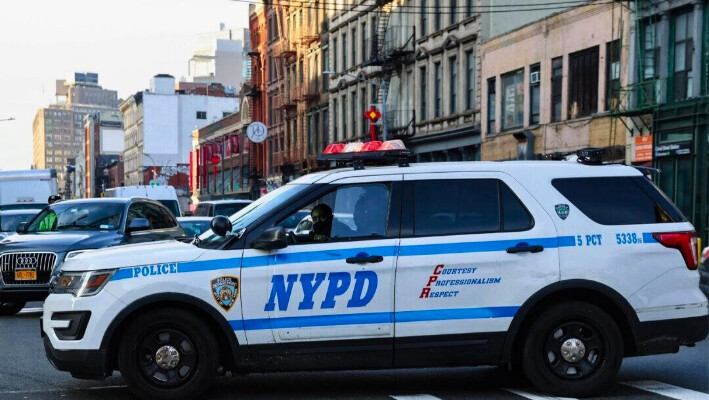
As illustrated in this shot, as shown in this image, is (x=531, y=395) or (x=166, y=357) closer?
(x=166, y=357)

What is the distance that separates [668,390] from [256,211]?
3.73m

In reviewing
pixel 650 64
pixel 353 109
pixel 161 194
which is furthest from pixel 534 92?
pixel 353 109

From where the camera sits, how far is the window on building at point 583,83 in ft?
99.0

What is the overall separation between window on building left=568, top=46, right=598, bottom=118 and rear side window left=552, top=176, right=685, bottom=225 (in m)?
22.3

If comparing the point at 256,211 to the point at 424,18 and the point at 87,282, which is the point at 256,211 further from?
the point at 424,18

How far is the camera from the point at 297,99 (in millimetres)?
63375

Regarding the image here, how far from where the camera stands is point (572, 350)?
806cm

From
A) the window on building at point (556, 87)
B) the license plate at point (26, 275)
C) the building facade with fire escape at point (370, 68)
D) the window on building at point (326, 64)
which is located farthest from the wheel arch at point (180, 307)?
the window on building at point (326, 64)

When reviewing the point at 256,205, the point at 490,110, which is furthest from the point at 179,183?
the point at 256,205

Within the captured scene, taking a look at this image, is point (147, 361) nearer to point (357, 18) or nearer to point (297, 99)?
point (357, 18)

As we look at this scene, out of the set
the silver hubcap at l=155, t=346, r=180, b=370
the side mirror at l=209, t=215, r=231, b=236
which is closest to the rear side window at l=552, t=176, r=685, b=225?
the side mirror at l=209, t=215, r=231, b=236

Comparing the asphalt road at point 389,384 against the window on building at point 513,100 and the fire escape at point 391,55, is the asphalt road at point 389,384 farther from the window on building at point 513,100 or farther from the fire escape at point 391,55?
the fire escape at point 391,55

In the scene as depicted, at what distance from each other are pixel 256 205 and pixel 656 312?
3431mm

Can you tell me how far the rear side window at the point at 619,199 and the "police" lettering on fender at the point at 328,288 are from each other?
1.83 metres
